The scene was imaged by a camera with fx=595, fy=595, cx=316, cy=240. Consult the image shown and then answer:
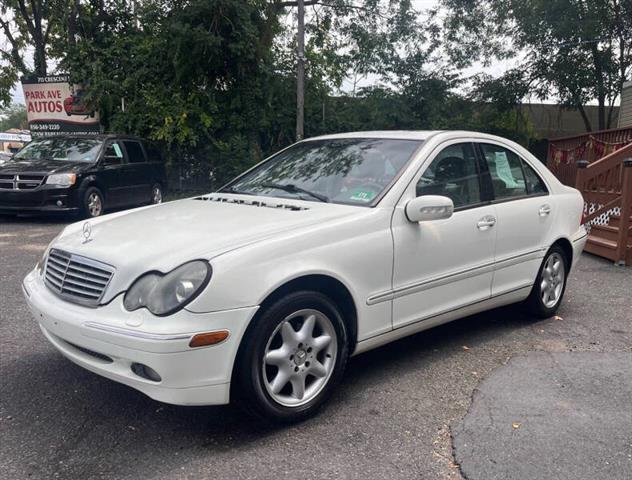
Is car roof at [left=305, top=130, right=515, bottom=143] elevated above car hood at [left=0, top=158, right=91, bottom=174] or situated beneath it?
elevated above

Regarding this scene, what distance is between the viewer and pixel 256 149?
16.5 meters

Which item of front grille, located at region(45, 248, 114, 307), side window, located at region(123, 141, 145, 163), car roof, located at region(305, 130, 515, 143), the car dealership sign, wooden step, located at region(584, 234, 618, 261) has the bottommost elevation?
wooden step, located at region(584, 234, 618, 261)

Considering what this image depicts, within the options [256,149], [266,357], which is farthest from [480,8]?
[266,357]

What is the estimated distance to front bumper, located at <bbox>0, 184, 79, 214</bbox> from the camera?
10234mm

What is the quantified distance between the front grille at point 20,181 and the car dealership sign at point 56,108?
6.22m

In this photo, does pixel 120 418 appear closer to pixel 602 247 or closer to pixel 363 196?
pixel 363 196

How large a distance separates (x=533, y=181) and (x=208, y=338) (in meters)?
3.38

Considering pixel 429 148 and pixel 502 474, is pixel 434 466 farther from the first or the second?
pixel 429 148

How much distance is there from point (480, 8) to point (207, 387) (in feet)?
64.7

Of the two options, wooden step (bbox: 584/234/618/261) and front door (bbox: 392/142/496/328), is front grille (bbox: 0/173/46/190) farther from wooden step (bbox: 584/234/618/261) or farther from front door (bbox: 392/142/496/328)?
wooden step (bbox: 584/234/618/261)

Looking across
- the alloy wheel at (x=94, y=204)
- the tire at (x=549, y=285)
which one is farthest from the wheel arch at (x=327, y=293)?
the alloy wheel at (x=94, y=204)

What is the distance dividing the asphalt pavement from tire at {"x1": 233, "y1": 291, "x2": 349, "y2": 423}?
146 millimetres

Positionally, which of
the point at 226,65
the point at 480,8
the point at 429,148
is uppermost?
the point at 480,8

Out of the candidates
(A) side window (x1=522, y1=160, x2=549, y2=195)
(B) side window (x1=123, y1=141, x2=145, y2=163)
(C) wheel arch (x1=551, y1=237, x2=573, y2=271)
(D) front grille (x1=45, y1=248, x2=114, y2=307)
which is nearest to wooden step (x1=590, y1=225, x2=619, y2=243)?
(C) wheel arch (x1=551, y1=237, x2=573, y2=271)
